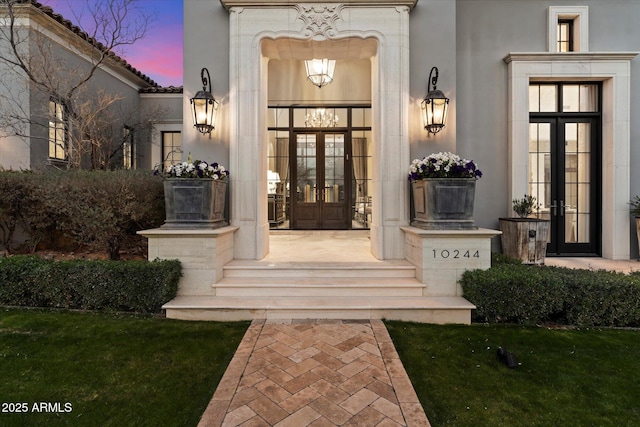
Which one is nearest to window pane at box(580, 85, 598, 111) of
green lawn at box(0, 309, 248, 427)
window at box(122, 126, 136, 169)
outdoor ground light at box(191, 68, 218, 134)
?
outdoor ground light at box(191, 68, 218, 134)

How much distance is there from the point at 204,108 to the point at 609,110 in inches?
282

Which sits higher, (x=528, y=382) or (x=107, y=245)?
(x=107, y=245)

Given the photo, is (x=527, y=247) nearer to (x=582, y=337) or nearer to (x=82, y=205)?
(x=582, y=337)

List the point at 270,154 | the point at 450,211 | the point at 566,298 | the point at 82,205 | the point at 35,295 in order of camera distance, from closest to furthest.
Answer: the point at 566,298 < the point at 35,295 < the point at 450,211 < the point at 82,205 < the point at 270,154

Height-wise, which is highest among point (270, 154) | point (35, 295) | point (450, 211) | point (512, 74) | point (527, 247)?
point (512, 74)

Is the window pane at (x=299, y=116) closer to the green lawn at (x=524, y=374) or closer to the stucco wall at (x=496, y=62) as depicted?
the stucco wall at (x=496, y=62)

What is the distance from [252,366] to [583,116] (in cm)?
723

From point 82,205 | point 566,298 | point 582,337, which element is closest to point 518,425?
point 582,337

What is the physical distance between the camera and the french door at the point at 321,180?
26.2 feet

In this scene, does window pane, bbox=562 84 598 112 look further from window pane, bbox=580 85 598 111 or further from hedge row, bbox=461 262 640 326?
hedge row, bbox=461 262 640 326

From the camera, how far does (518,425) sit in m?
1.94

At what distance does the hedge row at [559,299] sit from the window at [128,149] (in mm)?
10058

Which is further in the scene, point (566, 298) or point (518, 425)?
point (566, 298)

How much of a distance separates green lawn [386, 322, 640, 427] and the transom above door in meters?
4.86
